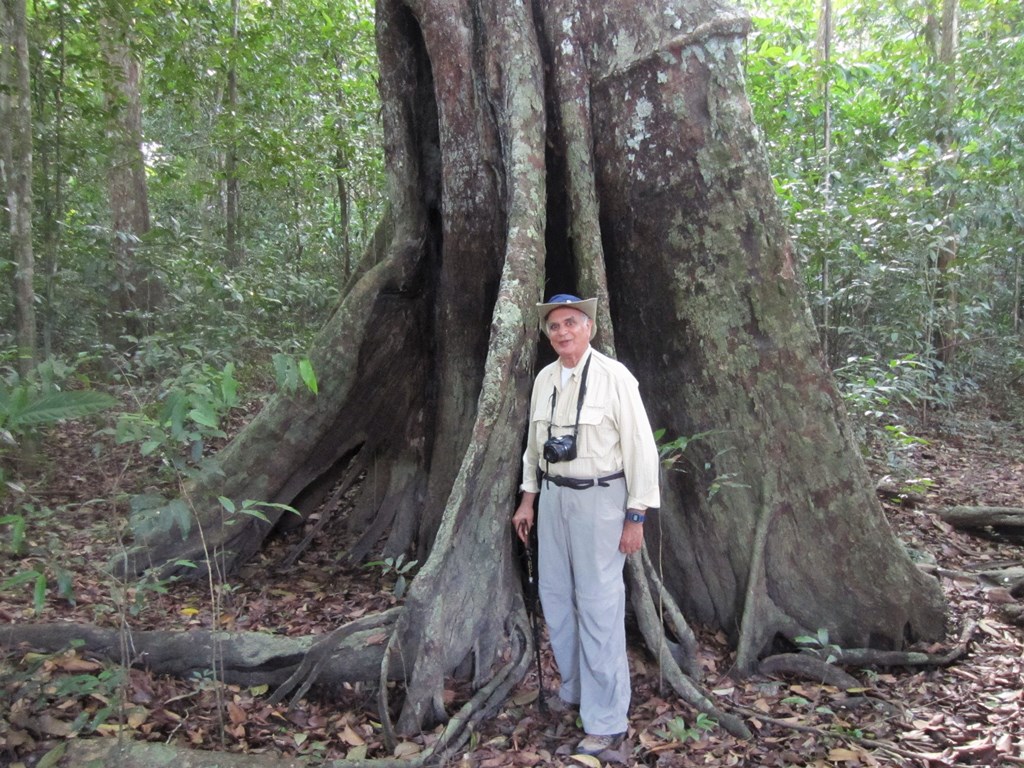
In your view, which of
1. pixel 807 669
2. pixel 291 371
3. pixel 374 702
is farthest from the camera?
pixel 807 669

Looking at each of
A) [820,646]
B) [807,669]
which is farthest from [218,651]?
[820,646]

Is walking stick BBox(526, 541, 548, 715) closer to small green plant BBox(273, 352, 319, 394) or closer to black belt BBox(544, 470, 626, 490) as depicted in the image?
black belt BBox(544, 470, 626, 490)

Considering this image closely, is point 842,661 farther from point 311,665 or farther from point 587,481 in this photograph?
point 311,665

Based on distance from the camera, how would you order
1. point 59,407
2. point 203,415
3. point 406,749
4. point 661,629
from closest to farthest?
1. point 59,407
2. point 203,415
3. point 406,749
4. point 661,629

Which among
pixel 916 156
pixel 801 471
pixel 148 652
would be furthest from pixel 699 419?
pixel 916 156

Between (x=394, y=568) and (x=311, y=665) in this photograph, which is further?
(x=394, y=568)

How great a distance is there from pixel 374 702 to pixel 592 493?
1.37m

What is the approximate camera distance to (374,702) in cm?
346

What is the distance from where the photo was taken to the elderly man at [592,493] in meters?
3.24

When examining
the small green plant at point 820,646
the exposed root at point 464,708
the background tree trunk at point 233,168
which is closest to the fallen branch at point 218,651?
the exposed root at point 464,708

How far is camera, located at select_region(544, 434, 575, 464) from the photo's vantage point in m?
3.25

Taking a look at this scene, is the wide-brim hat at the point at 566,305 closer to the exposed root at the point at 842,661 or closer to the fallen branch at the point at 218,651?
the fallen branch at the point at 218,651

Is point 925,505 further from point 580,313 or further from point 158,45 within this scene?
point 158,45

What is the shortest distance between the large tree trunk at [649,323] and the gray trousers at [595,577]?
1.30ft
